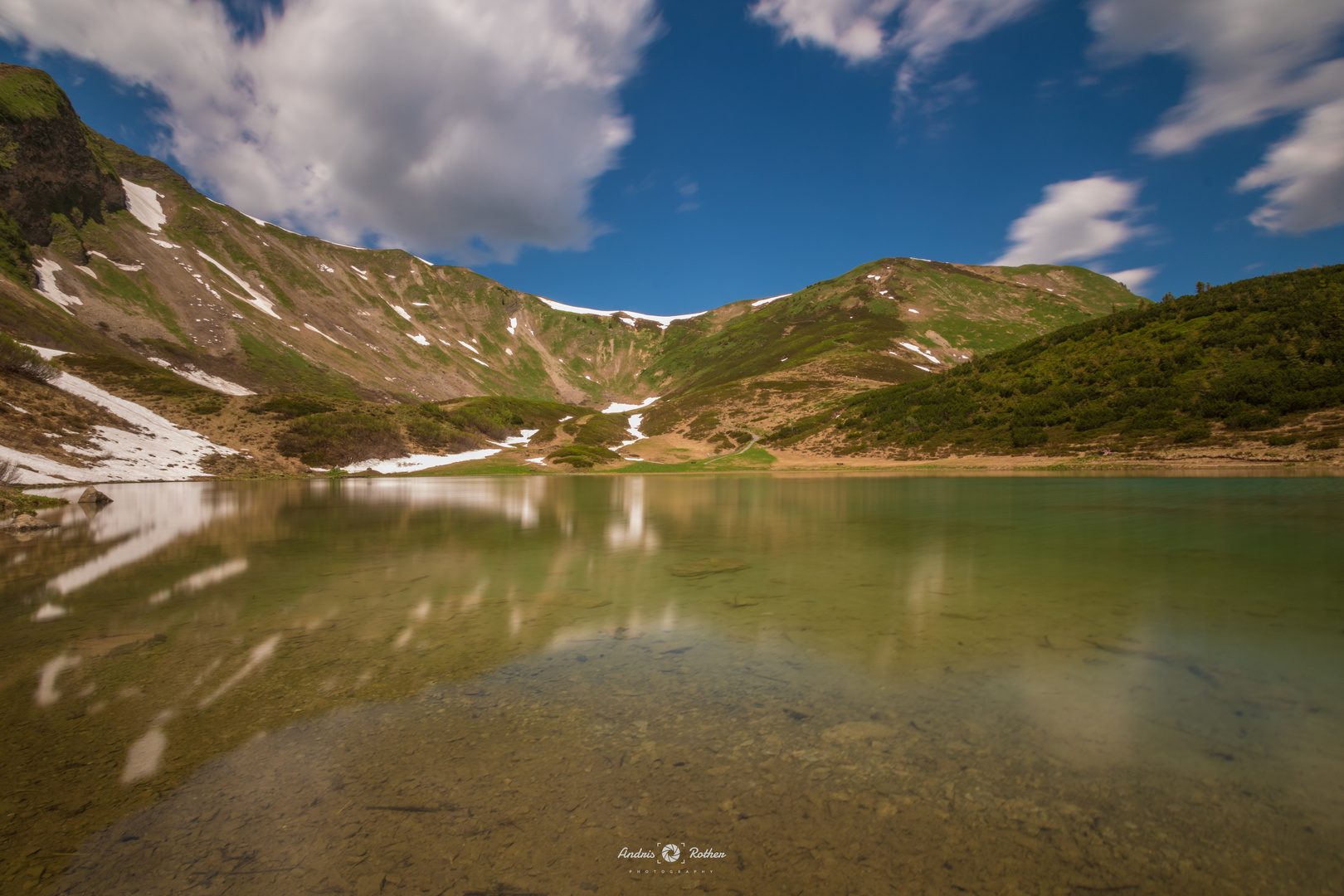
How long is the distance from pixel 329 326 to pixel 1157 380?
509 feet

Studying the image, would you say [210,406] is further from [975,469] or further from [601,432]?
[975,469]

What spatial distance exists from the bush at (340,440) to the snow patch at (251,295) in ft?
277

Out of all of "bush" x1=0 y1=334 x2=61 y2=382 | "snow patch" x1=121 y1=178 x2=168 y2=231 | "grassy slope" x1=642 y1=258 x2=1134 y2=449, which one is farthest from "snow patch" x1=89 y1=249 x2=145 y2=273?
"grassy slope" x1=642 y1=258 x2=1134 y2=449

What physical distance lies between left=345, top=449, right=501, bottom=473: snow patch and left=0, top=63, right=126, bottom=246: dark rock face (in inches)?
3402

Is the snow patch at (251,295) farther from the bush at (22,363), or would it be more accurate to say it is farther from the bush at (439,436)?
the bush at (22,363)

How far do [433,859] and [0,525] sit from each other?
21.5 meters

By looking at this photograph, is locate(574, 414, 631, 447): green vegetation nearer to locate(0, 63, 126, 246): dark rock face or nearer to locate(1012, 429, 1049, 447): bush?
locate(1012, 429, 1049, 447): bush

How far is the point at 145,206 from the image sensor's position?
417 ft

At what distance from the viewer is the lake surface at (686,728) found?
2.86m

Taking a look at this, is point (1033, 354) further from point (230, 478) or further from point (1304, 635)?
point (230, 478)

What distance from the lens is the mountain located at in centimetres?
6438

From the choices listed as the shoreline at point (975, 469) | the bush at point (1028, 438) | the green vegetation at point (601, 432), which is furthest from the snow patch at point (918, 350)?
the bush at point (1028, 438)

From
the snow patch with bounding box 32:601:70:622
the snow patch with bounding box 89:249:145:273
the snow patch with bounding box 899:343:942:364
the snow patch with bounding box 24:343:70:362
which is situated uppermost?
the snow patch with bounding box 89:249:145:273

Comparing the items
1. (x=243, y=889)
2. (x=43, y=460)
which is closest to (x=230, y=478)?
(x=43, y=460)
